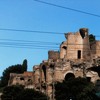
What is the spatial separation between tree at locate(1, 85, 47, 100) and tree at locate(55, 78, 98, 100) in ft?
8.35

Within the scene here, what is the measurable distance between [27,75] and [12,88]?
55.9ft

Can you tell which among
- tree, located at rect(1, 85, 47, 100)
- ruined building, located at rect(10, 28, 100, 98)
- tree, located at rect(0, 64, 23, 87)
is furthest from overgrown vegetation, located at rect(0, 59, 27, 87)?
tree, located at rect(1, 85, 47, 100)

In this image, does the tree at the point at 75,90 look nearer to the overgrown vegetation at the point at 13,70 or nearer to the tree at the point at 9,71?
the overgrown vegetation at the point at 13,70

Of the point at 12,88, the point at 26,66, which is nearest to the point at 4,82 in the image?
the point at 26,66

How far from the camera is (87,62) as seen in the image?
70875 millimetres

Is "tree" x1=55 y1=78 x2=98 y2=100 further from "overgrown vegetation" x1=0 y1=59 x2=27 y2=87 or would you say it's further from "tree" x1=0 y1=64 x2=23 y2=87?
"tree" x1=0 y1=64 x2=23 y2=87

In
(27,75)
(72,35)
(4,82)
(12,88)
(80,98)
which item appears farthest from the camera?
(4,82)

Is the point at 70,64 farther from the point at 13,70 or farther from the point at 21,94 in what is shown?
the point at 13,70

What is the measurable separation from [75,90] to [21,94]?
786cm

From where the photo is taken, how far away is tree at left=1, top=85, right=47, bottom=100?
6456 cm

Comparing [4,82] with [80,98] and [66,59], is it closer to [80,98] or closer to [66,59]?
[66,59]

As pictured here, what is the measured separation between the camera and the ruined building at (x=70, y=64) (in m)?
71.6

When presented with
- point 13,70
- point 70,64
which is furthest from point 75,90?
point 13,70

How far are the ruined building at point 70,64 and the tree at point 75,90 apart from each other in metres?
4.12
